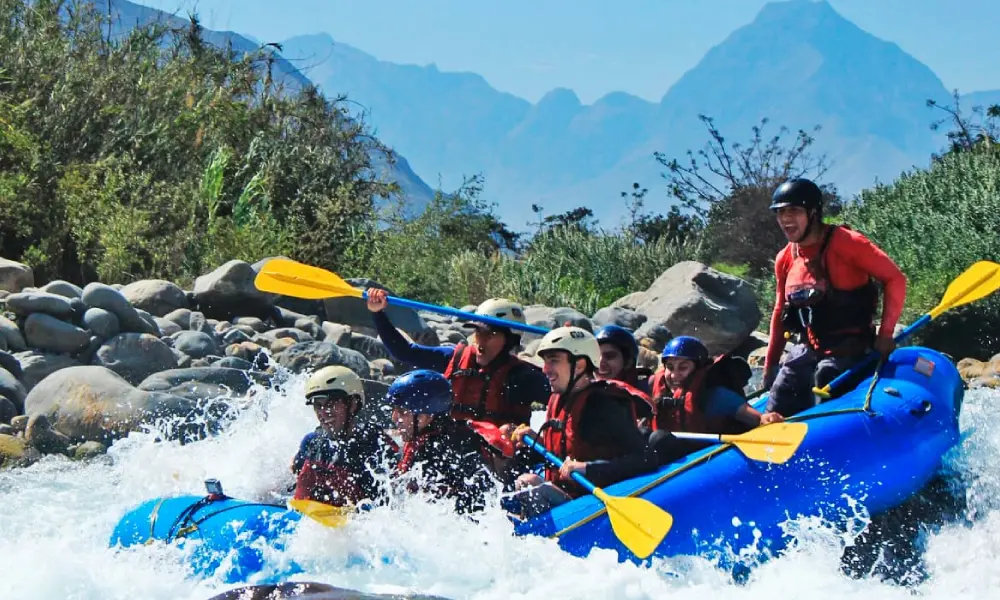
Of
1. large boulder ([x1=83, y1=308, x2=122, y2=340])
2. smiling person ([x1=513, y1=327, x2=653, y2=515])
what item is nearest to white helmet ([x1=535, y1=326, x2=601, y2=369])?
smiling person ([x1=513, y1=327, x2=653, y2=515])

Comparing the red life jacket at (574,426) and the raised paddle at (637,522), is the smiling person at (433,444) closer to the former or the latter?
the red life jacket at (574,426)

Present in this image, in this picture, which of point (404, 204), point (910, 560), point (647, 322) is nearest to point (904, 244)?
point (647, 322)

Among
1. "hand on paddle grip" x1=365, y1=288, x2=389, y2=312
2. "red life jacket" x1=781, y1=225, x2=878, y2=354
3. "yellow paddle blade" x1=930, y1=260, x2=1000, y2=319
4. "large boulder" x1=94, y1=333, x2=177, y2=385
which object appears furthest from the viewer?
"large boulder" x1=94, y1=333, x2=177, y2=385

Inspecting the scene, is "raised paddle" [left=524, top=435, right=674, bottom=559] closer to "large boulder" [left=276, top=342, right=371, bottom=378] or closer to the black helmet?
the black helmet

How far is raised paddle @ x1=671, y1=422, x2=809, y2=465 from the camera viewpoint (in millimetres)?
4762

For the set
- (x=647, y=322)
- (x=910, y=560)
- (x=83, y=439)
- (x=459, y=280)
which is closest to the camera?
(x=910, y=560)

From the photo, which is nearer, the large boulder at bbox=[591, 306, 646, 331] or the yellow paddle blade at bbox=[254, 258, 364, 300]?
the yellow paddle blade at bbox=[254, 258, 364, 300]

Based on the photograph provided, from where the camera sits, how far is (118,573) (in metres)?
5.04

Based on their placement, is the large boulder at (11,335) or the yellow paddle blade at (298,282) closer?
the yellow paddle blade at (298,282)

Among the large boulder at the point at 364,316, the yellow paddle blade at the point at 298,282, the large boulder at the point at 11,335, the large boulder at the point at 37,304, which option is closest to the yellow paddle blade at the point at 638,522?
the yellow paddle blade at the point at 298,282

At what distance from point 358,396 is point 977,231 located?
1071cm

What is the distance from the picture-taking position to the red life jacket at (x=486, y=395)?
241 inches

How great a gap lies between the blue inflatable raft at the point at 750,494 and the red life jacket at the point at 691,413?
57 centimetres

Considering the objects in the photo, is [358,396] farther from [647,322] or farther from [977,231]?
[977,231]
